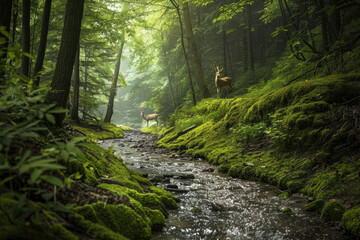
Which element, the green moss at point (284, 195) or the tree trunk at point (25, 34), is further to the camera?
the tree trunk at point (25, 34)

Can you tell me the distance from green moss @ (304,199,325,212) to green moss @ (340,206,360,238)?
0.45 m

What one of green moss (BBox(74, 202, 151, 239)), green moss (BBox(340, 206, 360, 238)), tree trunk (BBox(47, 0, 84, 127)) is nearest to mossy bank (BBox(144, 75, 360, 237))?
green moss (BBox(340, 206, 360, 238))

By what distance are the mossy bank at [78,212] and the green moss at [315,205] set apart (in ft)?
6.52

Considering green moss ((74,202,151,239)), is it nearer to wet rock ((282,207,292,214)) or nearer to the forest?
the forest

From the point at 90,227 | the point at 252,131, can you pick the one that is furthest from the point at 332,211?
the point at 252,131

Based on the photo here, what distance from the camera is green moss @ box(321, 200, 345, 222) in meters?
2.60

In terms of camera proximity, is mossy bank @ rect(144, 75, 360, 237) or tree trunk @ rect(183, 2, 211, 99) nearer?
mossy bank @ rect(144, 75, 360, 237)

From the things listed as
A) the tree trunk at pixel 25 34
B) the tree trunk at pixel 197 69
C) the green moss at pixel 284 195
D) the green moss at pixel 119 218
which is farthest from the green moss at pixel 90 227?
the tree trunk at pixel 197 69

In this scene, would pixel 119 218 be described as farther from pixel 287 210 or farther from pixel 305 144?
pixel 305 144

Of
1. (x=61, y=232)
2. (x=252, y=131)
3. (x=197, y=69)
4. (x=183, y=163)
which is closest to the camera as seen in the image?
(x=61, y=232)

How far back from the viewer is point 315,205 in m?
2.96

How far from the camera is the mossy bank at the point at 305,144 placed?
122 inches

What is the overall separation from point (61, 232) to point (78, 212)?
39cm

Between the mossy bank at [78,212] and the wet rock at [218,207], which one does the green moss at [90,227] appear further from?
the wet rock at [218,207]
